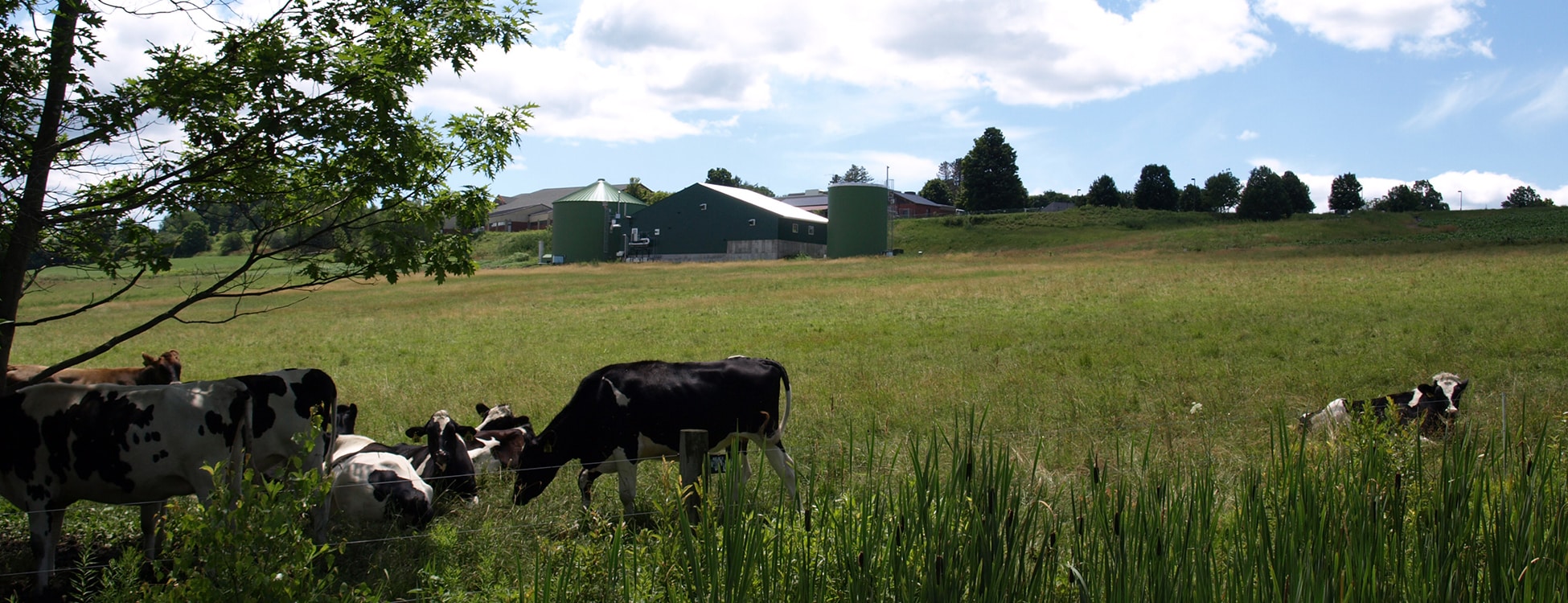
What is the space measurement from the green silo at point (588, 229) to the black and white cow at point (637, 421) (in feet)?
232

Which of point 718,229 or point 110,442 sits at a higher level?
point 718,229

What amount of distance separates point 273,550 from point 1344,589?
3.99m

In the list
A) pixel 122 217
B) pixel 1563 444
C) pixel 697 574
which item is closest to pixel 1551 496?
pixel 1563 444

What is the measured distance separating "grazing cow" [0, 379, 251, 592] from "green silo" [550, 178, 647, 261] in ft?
235

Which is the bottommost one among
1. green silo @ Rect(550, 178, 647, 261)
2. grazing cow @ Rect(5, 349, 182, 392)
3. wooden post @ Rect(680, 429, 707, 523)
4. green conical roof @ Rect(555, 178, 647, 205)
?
grazing cow @ Rect(5, 349, 182, 392)

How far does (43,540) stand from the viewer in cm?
570

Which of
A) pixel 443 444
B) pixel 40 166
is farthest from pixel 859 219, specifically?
Answer: pixel 40 166

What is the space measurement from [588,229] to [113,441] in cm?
7273

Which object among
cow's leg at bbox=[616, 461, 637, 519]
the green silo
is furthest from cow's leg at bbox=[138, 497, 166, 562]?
the green silo

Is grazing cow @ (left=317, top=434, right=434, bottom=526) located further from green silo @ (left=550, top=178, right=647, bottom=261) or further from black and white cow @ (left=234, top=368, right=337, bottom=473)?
green silo @ (left=550, top=178, right=647, bottom=261)

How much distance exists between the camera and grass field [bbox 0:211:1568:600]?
19.7 feet

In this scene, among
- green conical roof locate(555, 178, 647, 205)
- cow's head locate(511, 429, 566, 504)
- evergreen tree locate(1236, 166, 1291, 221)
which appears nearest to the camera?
cow's head locate(511, 429, 566, 504)

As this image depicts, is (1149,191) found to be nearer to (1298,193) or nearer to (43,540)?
(1298,193)

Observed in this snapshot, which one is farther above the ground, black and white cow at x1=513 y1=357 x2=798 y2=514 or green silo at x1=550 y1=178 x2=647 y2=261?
green silo at x1=550 y1=178 x2=647 y2=261
